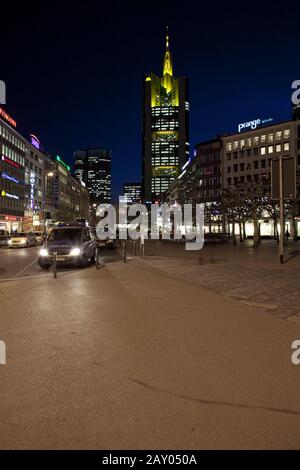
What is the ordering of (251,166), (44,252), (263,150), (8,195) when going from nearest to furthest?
(44,252) < (8,195) < (263,150) < (251,166)

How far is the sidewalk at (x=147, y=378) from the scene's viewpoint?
3551mm

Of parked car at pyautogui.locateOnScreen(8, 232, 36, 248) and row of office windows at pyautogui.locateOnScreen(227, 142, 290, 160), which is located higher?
row of office windows at pyautogui.locateOnScreen(227, 142, 290, 160)

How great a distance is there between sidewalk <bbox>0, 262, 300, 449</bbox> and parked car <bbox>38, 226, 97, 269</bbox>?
31.9ft

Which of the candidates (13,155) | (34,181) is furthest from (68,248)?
(34,181)

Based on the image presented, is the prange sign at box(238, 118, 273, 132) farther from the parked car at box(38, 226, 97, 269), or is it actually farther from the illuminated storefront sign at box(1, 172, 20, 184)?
the parked car at box(38, 226, 97, 269)

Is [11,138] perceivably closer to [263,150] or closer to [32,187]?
[32,187]

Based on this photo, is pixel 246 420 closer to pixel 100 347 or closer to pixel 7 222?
pixel 100 347

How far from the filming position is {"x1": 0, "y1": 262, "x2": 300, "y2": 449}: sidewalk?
355cm

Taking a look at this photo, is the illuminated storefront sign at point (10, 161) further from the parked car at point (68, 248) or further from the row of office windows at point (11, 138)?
the parked car at point (68, 248)

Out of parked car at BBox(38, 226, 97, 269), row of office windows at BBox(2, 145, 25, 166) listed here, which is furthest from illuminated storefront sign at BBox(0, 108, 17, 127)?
parked car at BBox(38, 226, 97, 269)

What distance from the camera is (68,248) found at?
19359 millimetres

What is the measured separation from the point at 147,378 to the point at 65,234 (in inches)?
657
